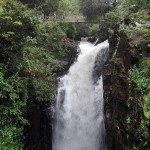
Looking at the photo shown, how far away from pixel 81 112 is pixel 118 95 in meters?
4.47

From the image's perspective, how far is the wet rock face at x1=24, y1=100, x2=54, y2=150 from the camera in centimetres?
1323

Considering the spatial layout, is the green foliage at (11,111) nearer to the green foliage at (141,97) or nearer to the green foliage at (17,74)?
the green foliage at (17,74)

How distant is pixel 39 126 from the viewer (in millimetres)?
13750

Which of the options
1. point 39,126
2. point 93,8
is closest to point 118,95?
point 39,126

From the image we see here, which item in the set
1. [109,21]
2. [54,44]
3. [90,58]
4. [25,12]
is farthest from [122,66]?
[109,21]

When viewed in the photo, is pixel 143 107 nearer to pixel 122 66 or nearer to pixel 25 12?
pixel 122 66

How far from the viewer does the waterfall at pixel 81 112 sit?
1388 centimetres

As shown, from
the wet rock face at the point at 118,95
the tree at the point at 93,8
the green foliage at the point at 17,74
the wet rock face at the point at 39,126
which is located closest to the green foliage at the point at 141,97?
the wet rock face at the point at 118,95

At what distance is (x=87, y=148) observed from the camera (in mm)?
13797

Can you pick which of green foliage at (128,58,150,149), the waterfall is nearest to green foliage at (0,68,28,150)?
the waterfall

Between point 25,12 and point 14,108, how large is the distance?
13.2ft

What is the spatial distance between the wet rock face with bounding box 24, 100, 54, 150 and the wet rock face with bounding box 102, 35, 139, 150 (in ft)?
11.7

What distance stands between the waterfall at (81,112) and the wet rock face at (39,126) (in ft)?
1.38

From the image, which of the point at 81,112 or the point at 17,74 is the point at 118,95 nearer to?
the point at 81,112
